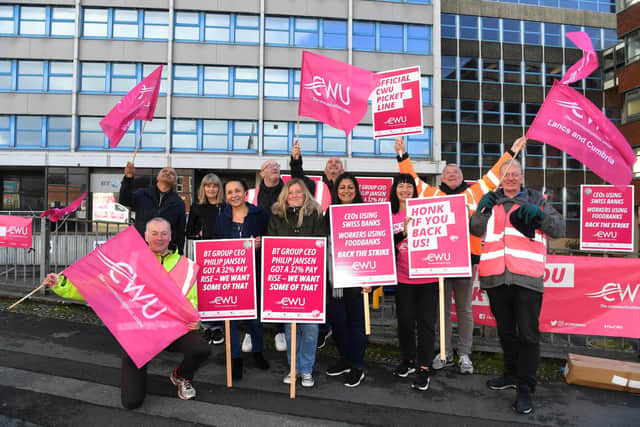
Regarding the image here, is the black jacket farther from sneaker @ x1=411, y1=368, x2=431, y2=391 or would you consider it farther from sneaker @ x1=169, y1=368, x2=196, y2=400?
sneaker @ x1=411, y1=368, x2=431, y2=391

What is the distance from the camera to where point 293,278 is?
168 inches

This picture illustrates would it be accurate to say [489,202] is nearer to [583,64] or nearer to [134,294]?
[583,64]

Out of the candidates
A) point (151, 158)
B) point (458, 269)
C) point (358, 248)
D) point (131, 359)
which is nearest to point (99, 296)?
point (131, 359)

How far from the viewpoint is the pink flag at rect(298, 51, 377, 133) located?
5688mm

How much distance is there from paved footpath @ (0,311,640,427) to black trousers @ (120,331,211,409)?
11cm

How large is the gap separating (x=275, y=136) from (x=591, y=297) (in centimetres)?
2049

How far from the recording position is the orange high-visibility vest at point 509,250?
3.91 m

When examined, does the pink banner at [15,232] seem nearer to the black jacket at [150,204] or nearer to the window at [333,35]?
the black jacket at [150,204]

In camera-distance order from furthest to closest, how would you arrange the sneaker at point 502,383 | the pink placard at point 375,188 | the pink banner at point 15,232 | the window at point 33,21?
the window at point 33,21
the pink placard at point 375,188
the pink banner at point 15,232
the sneaker at point 502,383

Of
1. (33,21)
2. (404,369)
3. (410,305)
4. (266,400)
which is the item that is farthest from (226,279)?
(33,21)

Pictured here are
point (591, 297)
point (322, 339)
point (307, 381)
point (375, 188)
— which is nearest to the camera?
point (307, 381)

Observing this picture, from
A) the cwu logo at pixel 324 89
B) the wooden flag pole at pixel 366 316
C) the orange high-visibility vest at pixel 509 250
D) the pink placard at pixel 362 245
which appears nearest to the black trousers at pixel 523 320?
the orange high-visibility vest at pixel 509 250

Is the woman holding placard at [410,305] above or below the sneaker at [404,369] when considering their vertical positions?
above

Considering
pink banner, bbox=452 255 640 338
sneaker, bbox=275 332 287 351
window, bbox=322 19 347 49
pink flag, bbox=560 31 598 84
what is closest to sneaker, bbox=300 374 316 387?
sneaker, bbox=275 332 287 351
